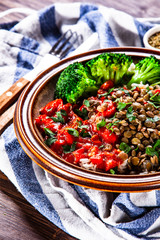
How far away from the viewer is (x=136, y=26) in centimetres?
454

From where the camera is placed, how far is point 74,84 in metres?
3.21

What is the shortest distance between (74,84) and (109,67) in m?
0.43

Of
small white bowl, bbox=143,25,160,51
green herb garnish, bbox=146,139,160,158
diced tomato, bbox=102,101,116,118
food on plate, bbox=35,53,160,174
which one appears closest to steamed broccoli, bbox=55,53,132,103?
food on plate, bbox=35,53,160,174

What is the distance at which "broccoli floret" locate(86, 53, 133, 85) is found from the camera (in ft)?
10.8

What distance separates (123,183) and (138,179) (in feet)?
0.41

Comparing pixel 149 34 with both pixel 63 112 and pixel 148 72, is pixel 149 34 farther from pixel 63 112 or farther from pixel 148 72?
pixel 63 112

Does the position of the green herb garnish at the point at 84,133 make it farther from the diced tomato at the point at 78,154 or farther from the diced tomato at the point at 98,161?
the diced tomato at the point at 98,161

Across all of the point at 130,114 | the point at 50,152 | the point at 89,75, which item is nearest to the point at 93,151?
the point at 50,152

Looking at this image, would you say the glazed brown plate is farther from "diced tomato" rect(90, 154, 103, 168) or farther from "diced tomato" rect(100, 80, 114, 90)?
"diced tomato" rect(100, 80, 114, 90)

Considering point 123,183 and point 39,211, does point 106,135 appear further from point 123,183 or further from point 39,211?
point 39,211

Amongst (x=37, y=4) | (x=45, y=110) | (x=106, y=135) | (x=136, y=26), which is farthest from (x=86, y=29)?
(x=106, y=135)

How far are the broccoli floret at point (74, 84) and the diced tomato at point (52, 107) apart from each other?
112 millimetres

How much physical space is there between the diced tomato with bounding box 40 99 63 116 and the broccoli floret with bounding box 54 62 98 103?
11 centimetres

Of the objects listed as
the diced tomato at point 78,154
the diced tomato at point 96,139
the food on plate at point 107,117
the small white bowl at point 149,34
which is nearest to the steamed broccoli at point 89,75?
the food on plate at point 107,117
